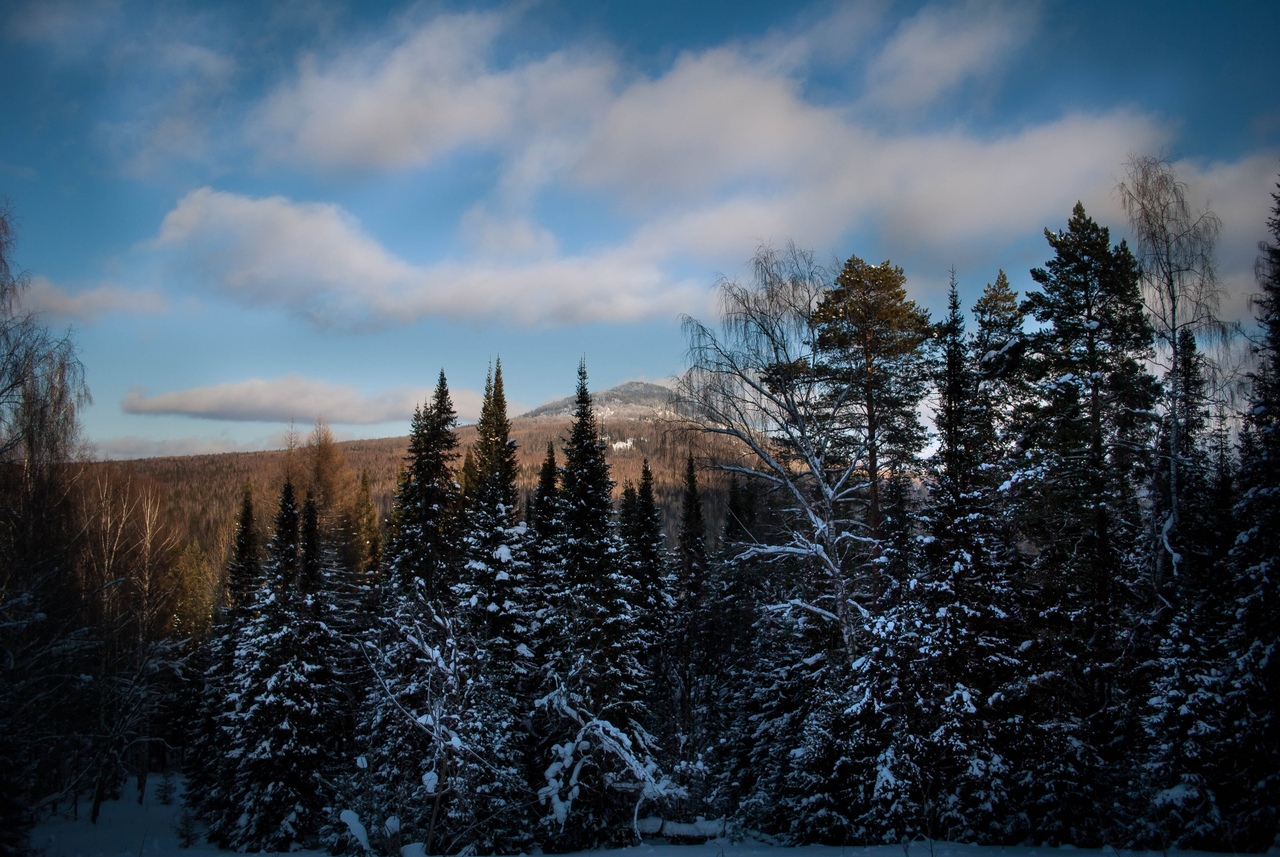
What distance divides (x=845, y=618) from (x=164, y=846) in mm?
27907

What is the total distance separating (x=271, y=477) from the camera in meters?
58.9

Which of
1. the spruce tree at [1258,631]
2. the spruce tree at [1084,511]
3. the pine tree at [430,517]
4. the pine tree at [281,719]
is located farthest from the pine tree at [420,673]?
the spruce tree at [1258,631]

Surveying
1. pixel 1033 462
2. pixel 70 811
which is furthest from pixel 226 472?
pixel 1033 462

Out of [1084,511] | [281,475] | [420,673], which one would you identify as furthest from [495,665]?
[281,475]

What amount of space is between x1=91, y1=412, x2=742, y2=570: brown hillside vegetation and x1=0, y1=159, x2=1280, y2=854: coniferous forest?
104cm

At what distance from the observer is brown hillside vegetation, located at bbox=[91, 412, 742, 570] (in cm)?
1631

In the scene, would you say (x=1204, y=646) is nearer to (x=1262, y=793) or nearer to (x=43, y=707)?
(x=1262, y=793)

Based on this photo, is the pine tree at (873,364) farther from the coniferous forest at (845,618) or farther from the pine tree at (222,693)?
the pine tree at (222,693)

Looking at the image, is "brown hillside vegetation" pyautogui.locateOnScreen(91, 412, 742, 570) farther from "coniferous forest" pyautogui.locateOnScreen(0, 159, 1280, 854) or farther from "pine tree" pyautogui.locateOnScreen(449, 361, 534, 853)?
"pine tree" pyautogui.locateOnScreen(449, 361, 534, 853)

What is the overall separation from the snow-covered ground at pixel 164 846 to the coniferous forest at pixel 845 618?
122cm

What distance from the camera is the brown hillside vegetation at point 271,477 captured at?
16.3 m

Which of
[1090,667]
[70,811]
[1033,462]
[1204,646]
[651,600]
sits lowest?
[70,811]

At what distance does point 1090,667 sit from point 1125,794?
108 inches

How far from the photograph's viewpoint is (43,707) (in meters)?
19.1
